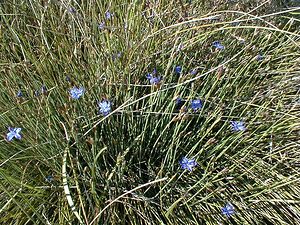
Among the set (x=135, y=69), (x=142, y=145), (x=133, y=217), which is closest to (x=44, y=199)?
(x=133, y=217)

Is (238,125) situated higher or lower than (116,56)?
lower

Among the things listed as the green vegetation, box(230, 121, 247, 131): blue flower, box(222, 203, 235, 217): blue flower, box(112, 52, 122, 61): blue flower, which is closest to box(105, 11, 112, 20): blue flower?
the green vegetation

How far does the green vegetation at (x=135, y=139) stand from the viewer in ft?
4.51

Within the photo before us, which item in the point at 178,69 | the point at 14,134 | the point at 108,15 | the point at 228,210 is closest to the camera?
the point at 14,134

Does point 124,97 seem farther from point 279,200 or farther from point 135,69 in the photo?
point 279,200

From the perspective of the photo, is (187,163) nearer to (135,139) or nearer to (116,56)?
(135,139)

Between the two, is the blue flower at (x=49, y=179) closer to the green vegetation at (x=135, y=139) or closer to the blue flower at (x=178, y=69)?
the green vegetation at (x=135, y=139)

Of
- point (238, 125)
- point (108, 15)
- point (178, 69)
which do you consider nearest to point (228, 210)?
point (238, 125)

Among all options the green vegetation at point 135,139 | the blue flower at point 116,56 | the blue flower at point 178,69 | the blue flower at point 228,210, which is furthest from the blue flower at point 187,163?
the blue flower at point 116,56

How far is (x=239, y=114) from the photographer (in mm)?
1768

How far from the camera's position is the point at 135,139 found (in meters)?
1.44

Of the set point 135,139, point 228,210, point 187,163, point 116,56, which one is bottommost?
point 228,210

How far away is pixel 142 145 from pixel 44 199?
1.42 feet

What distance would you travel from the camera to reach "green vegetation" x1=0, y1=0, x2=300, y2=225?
A: 1.38m
